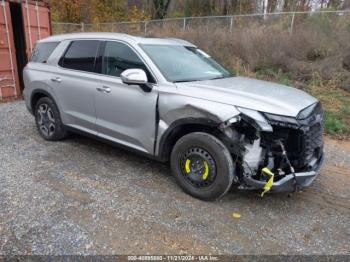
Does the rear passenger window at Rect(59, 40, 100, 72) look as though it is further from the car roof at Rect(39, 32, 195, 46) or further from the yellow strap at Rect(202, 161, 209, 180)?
the yellow strap at Rect(202, 161, 209, 180)

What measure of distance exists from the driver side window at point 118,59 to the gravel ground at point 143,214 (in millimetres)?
1384

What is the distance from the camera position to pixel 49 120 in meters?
5.36

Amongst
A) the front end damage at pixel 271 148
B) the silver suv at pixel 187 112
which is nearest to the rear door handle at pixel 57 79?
the silver suv at pixel 187 112

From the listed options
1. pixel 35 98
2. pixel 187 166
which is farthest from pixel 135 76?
pixel 35 98

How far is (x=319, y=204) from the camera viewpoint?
11.9ft

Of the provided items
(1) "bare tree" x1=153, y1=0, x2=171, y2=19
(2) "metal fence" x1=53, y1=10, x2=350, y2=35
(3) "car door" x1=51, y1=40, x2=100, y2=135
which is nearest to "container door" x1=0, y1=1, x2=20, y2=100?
(3) "car door" x1=51, y1=40, x2=100, y2=135

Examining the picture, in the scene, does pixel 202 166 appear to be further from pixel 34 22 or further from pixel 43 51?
pixel 34 22

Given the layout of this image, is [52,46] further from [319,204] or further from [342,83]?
[342,83]

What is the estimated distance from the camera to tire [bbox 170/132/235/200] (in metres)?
3.28

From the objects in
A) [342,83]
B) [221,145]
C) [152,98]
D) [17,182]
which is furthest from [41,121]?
[342,83]

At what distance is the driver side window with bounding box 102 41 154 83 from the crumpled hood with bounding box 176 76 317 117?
0.75 metres

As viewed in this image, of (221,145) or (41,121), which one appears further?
(41,121)

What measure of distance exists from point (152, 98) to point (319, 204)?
7.69 feet

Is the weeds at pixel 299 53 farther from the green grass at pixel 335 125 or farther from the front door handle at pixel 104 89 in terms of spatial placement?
the front door handle at pixel 104 89
